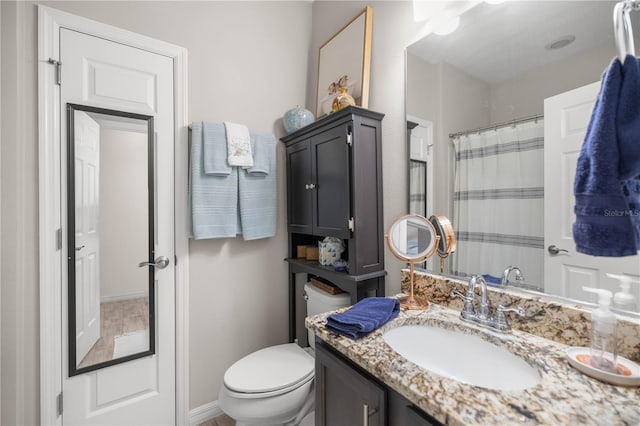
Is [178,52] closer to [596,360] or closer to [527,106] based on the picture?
[527,106]

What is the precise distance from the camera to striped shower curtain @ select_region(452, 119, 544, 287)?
944 millimetres

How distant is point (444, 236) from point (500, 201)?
238 mm

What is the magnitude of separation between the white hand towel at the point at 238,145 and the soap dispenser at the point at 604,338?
156 cm

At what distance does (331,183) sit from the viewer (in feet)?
4.89

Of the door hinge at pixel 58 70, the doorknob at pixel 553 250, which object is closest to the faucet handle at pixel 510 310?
the doorknob at pixel 553 250

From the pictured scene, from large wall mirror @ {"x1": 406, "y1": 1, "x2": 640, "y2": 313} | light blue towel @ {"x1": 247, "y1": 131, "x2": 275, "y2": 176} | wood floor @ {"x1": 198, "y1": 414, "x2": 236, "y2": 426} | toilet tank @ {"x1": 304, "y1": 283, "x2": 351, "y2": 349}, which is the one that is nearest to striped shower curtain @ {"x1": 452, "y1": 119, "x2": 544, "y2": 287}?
large wall mirror @ {"x1": 406, "y1": 1, "x2": 640, "y2": 313}

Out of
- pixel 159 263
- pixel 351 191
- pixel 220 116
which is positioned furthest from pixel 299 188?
pixel 159 263

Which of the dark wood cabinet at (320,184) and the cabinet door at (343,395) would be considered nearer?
the cabinet door at (343,395)

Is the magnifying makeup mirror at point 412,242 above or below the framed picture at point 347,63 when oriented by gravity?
below

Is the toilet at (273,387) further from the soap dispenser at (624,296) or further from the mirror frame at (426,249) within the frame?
the soap dispenser at (624,296)

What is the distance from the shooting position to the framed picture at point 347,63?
1536mm

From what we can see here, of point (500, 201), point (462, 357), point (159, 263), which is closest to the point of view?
point (462, 357)

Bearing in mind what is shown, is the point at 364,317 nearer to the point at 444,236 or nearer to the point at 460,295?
the point at 460,295

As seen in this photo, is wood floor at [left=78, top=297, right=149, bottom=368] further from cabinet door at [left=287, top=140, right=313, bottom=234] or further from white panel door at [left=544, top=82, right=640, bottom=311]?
white panel door at [left=544, top=82, right=640, bottom=311]
